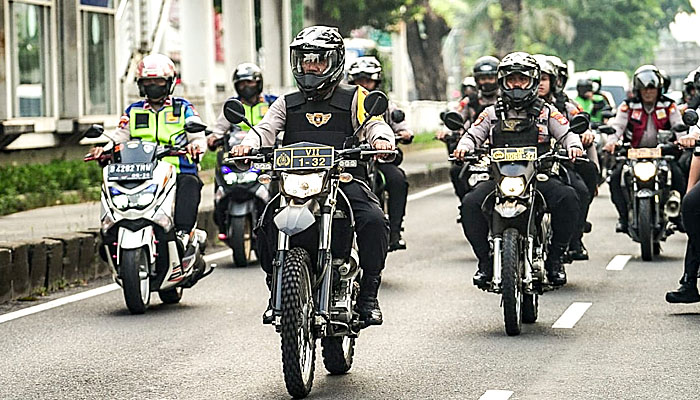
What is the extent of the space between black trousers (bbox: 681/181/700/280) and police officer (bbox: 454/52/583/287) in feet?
2.65

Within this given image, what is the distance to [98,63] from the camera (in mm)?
24609

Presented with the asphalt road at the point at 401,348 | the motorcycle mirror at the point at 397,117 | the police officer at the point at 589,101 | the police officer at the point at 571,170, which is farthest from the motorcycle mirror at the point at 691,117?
the police officer at the point at 589,101

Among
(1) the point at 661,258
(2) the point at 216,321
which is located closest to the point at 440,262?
(1) the point at 661,258

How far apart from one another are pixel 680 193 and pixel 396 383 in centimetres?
732

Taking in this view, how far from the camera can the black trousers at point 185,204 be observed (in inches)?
469

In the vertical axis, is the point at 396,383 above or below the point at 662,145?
below

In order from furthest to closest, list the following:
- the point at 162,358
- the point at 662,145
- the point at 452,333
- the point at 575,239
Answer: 1. the point at 662,145
2. the point at 575,239
3. the point at 452,333
4. the point at 162,358

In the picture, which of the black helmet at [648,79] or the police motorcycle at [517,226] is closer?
the police motorcycle at [517,226]

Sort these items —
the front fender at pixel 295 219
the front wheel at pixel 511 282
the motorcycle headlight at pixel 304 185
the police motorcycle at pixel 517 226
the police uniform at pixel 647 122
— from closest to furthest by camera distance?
the front fender at pixel 295 219 → the motorcycle headlight at pixel 304 185 → the front wheel at pixel 511 282 → the police motorcycle at pixel 517 226 → the police uniform at pixel 647 122

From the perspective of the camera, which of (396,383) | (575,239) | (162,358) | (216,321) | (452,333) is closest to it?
(396,383)

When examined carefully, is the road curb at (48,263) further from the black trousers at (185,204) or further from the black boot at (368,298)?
the black boot at (368,298)

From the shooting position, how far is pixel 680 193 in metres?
15.3

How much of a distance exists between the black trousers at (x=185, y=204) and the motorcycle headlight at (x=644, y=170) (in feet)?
15.7

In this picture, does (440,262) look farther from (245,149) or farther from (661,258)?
(245,149)
